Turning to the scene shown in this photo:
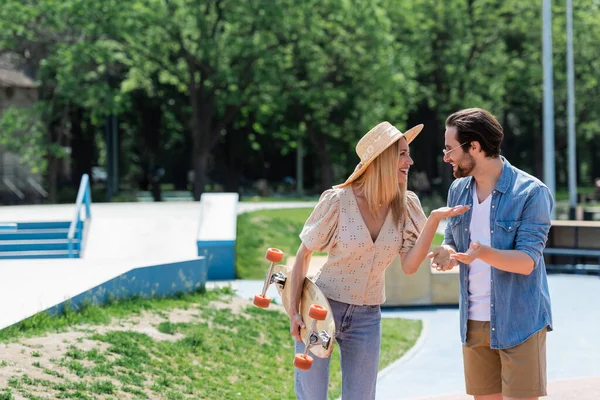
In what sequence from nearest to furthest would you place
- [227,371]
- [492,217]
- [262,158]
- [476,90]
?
[492,217] → [227,371] → [476,90] → [262,158]

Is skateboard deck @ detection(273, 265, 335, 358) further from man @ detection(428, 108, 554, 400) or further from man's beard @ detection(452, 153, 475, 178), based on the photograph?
man's beard @ detection(452, 153, 475, 178)

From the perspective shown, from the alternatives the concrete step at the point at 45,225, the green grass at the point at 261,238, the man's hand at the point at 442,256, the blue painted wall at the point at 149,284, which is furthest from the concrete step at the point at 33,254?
the man's hand at the point at 442,256

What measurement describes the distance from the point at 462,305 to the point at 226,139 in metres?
40.4

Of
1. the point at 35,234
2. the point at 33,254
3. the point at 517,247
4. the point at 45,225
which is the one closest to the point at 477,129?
the point at 517,247

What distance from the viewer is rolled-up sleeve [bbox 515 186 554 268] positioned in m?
4.15

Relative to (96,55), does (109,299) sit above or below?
below

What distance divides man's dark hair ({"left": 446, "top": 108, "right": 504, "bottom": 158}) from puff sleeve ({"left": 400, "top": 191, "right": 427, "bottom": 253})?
427mm

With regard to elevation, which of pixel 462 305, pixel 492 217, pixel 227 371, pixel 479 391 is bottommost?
pixel 227 371

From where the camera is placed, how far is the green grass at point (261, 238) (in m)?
16.1

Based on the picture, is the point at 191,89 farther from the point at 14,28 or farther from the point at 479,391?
the point at 479,391

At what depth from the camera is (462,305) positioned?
4418 millimetres

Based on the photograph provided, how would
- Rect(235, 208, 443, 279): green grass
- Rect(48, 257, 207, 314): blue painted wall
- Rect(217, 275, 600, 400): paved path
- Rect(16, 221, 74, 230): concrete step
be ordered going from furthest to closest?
Rect(16, 221, 74, 230): concrete step
Rect(235, 208, 443, 279): green grass
Rect(48, 257, 207, 314): blue painted wall
Rect(217, 275, 600, 400): paved path

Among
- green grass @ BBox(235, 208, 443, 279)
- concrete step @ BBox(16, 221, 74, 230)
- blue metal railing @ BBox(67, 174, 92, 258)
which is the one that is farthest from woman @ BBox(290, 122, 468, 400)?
concrete step @ BBox(16, 221, 74, 230)

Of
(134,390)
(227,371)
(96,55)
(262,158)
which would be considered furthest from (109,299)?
(262,158)
